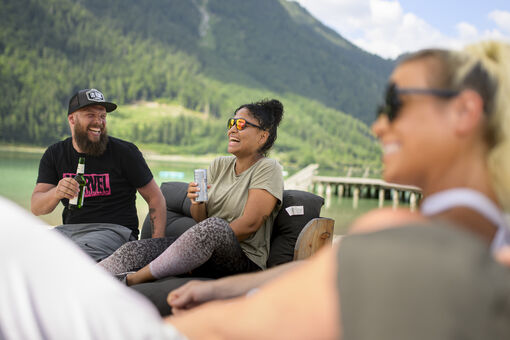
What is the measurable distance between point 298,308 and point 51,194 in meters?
3.21

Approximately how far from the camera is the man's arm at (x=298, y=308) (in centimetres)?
93

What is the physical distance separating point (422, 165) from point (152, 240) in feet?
8.70

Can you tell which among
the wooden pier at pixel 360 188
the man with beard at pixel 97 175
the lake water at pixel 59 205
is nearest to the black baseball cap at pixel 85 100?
the man with beard at pixel 97 175

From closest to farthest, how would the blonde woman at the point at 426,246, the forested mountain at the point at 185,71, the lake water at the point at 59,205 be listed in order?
the blonde woman at the point at 426,246, the lake water at the point at 59,205, the forested mountain at the point at 185,71

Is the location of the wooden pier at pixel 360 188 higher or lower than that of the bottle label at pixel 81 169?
lower

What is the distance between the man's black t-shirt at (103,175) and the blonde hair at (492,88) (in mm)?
3208

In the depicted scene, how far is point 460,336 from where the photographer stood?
0.89 meters

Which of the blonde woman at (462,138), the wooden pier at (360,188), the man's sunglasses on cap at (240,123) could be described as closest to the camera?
the blonde woman at (462,138)

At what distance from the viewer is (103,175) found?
157 inches

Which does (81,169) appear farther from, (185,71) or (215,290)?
(185,71)

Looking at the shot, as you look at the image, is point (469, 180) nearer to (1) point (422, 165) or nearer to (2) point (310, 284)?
(1) point (422, 165)

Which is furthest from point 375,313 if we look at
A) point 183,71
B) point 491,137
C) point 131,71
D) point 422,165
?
point 183,71

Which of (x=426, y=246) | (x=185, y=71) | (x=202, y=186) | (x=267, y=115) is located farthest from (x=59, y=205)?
(x=185, y=71)

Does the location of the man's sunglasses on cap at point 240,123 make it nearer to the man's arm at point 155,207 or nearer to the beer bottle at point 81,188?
the man's arm at point 155,207
